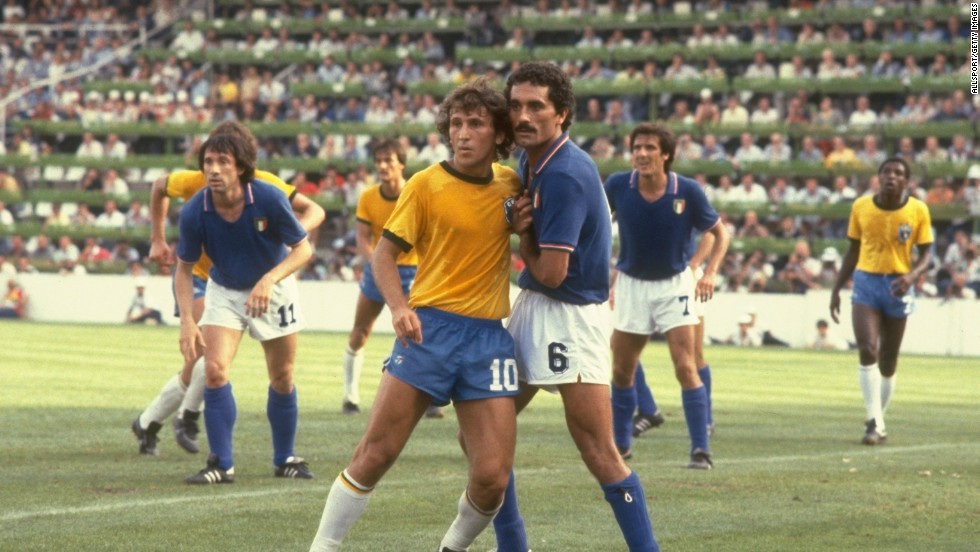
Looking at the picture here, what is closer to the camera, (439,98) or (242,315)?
(242,315)

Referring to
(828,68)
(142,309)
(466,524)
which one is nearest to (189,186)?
(466,524)

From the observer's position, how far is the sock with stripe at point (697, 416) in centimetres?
1108

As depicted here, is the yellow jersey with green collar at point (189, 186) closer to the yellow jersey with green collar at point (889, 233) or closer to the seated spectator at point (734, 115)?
the yellow jersey with green collar at point (889, 233)

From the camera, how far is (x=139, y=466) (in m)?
10.6

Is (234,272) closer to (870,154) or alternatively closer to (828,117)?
(870,154)

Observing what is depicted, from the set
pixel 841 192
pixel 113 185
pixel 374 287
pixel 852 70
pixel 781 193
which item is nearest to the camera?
pixel 374 287

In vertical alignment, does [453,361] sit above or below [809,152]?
above

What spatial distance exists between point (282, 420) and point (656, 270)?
3.15 metres

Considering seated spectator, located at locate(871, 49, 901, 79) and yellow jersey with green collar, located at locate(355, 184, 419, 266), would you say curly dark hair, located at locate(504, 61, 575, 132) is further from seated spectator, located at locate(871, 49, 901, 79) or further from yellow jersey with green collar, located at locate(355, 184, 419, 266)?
seated spectator, located at locate(871, 49, 901, 79)

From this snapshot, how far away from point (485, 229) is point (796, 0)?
97.6 feet

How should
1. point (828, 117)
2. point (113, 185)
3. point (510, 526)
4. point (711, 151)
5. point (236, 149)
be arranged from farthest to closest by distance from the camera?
point (113, 185), point (711, 151), point (828, 117), point (236, 149), point (510, 526)

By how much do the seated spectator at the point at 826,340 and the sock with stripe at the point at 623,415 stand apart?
16.4 metres

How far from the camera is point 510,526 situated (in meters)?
7.07

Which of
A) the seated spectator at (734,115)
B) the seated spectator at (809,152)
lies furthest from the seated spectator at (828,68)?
the seated spectator at (734,115)
